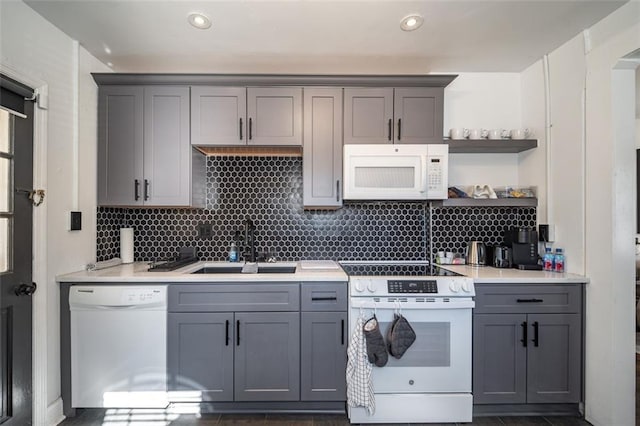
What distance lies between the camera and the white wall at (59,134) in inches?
73.7

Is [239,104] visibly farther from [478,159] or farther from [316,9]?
[478,159]

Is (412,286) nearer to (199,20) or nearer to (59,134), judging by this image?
(199,20)

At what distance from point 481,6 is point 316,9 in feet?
3.24

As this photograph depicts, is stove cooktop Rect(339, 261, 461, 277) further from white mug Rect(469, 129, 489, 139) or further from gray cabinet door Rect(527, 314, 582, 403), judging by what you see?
white mug Rect(469, 129, 489, 139)

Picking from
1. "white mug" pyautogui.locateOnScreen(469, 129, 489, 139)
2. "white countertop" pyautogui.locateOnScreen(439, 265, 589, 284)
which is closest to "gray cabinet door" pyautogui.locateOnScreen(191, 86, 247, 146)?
"white mug" pyautogui.locateOnScreen(469, 129, 489, 139)

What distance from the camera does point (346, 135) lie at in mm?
2467

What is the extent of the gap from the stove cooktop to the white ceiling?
5.39 ft

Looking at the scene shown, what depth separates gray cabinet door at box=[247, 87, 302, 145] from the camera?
2443 millimetres

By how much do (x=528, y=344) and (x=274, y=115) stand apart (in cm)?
240

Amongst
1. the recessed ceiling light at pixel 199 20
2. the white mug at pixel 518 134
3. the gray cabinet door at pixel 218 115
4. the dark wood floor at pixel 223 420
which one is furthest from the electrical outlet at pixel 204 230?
the white mug at pixel 518 134

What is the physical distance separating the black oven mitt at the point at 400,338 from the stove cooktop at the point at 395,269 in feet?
1.13

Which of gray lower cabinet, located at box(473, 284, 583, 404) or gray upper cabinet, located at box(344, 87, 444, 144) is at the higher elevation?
gray upper cabinet, located at box(344, 87, 444, 144)

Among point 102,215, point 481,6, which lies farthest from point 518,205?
point 102,215

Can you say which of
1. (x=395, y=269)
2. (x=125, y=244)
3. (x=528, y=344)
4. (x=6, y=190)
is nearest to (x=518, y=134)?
(x=395, y=269)
